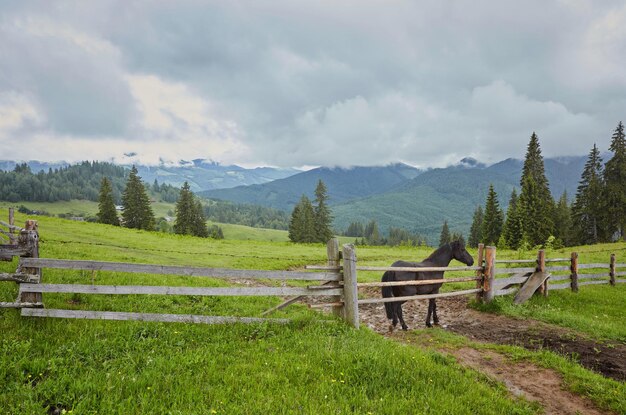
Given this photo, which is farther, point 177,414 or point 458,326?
point 458,326

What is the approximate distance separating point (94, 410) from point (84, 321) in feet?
11.3

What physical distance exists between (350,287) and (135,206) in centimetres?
7075

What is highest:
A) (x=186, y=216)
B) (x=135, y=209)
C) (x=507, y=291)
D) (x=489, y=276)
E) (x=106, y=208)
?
(x=106, y=208)

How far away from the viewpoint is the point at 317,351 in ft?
22.9

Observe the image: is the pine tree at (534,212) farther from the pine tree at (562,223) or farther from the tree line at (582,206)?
the pine tree at (562,223)

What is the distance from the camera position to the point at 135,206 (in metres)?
69.6

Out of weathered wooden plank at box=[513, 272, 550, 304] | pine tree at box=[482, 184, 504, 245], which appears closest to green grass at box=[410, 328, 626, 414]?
weathered wooden plank at box=[513, 272, 550, 304]

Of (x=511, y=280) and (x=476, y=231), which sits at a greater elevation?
(x=511, y=280)

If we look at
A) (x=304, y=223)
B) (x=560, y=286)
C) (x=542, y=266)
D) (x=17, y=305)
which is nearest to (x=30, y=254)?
(x=17, y=305)

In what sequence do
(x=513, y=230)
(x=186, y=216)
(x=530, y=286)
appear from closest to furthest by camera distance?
(x=530, y=286), (x=513, y=230), (x=186, y=216)

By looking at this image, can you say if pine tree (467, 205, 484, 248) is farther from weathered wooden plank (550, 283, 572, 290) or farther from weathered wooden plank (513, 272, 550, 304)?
weathered wooden plank (513, 272, 550, 304)

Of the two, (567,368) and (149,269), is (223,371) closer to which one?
(149,269)

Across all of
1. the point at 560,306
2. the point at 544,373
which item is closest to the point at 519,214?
the point at 560,306

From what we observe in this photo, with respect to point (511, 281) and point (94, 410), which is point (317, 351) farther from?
point (511, 281)
